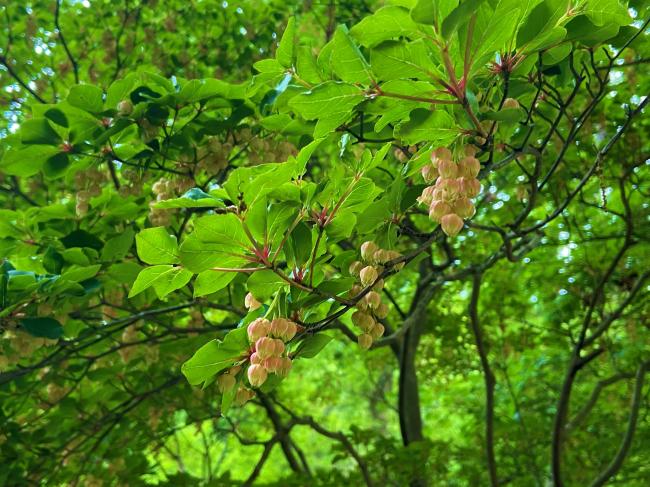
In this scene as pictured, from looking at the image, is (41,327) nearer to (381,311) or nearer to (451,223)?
(381,311)

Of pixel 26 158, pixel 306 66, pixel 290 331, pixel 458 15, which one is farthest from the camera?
pixel 26 158

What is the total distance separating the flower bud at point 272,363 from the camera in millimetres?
1289

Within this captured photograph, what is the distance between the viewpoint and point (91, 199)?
2.44 metres

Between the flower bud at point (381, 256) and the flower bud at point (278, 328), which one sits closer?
the flower bud at point (278, 328)

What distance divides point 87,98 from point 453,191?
1.31 metres

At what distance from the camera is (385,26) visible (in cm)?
122

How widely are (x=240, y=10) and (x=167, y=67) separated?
648 mm

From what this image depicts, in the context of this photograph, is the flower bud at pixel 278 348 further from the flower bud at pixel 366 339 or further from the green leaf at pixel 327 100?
the green leaf at pixel 327 100

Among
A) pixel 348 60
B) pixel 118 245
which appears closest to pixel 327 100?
pixel 348 60

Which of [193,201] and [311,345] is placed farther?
[311,345]

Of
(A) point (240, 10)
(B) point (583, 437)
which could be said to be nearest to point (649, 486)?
(B) point (583, 437)

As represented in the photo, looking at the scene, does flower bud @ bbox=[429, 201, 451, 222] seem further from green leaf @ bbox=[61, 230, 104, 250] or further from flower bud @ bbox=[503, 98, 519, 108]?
green leaf @ bbox=[61, 230, 104, 250]

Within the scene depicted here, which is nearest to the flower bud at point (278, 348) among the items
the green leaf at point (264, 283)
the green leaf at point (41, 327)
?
the green leaf at point (264, 283)

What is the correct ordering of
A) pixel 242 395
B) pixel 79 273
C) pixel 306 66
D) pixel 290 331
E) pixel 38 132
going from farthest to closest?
pixel 38 132, pixel 79 273, pixel 306 66, pixel 242 395, pixel 290 331
